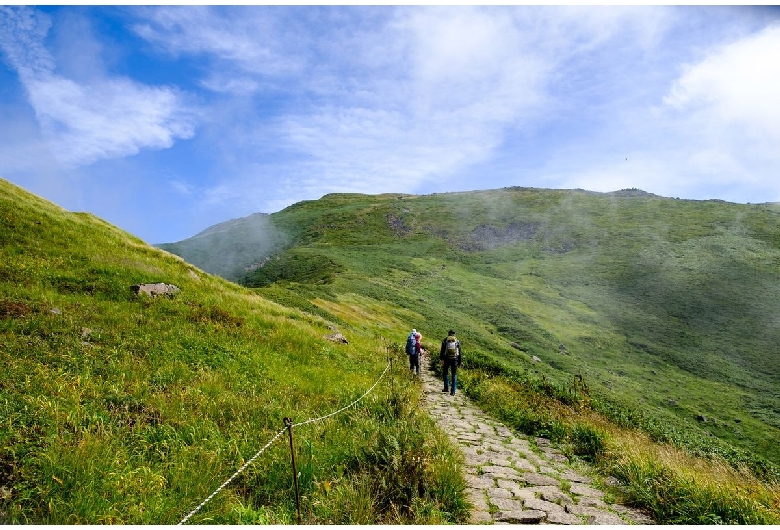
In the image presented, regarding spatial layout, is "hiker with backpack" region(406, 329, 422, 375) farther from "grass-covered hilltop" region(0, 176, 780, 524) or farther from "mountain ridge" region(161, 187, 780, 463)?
"mountain ridge" region(161, 187, 780, 463)

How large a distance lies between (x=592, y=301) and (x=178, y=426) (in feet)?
271

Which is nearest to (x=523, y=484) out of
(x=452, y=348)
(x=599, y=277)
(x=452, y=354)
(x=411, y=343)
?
(x=452, y=348)

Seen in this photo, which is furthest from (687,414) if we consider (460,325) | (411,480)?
(411,480)

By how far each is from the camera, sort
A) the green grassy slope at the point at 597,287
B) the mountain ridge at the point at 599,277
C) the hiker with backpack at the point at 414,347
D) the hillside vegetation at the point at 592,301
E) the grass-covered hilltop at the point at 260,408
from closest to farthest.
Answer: the grass-covered hilltop at the point at 260,408
the hillside vegetation at the point at 592,301
the hiker with backpack at the point at 414,347
the green grassy slope at the point at 597,287
the mountain ridge at the point at 599,277

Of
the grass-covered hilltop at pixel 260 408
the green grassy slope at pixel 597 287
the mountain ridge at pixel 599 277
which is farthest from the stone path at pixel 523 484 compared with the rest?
the mountain ridge at pixel 599 277

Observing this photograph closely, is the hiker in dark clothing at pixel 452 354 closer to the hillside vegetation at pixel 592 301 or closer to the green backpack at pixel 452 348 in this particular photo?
the green backpack at pixel 452 348

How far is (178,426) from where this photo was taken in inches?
298

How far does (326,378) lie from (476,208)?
134 metres

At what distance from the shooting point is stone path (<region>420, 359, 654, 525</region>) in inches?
269

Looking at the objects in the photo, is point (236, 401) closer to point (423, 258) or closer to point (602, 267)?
point (423, 258)

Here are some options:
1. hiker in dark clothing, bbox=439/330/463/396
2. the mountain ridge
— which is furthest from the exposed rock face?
the mountain ridge

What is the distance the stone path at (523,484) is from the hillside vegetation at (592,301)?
2.45 ft

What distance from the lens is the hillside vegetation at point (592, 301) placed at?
18.5 m

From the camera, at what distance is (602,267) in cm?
9556
